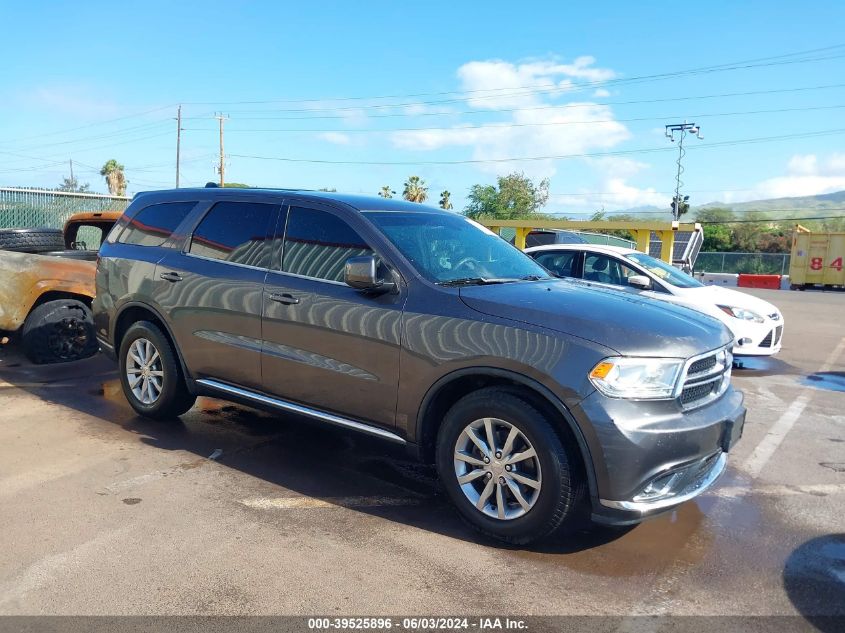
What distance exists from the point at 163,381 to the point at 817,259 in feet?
99.7

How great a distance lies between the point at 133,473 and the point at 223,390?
816 mm

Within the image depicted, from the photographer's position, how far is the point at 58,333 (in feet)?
25.3

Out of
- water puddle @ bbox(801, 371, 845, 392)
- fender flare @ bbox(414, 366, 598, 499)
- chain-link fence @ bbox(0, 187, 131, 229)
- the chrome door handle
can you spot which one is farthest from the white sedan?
chain-link fence @ bbox(0, 187, 131, 229)

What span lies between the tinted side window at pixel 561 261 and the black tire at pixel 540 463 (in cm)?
590

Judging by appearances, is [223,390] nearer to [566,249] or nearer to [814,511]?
[814,511]

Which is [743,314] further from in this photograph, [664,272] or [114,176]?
[114,176]

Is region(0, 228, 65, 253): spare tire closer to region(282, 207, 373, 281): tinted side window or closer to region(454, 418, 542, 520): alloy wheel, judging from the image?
region(282, 207, 373, 281): tinted side window

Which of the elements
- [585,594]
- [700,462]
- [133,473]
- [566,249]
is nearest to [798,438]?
[700,462]

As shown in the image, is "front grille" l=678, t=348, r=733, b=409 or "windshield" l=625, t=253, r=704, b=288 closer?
"front grille" l=678, t=348, r=733, b=409

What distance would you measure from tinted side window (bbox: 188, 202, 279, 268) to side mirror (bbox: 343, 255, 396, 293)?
1.02m

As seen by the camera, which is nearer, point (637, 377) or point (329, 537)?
point (637, 377)

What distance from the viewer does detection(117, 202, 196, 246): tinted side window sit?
5613 millimetres

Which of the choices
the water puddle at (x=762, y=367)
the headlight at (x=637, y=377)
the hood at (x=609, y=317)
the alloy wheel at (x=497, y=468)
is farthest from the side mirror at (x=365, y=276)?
the water puddle at (x=762, y=367)

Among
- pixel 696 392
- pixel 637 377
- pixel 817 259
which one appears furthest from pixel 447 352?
pixel 817 259
